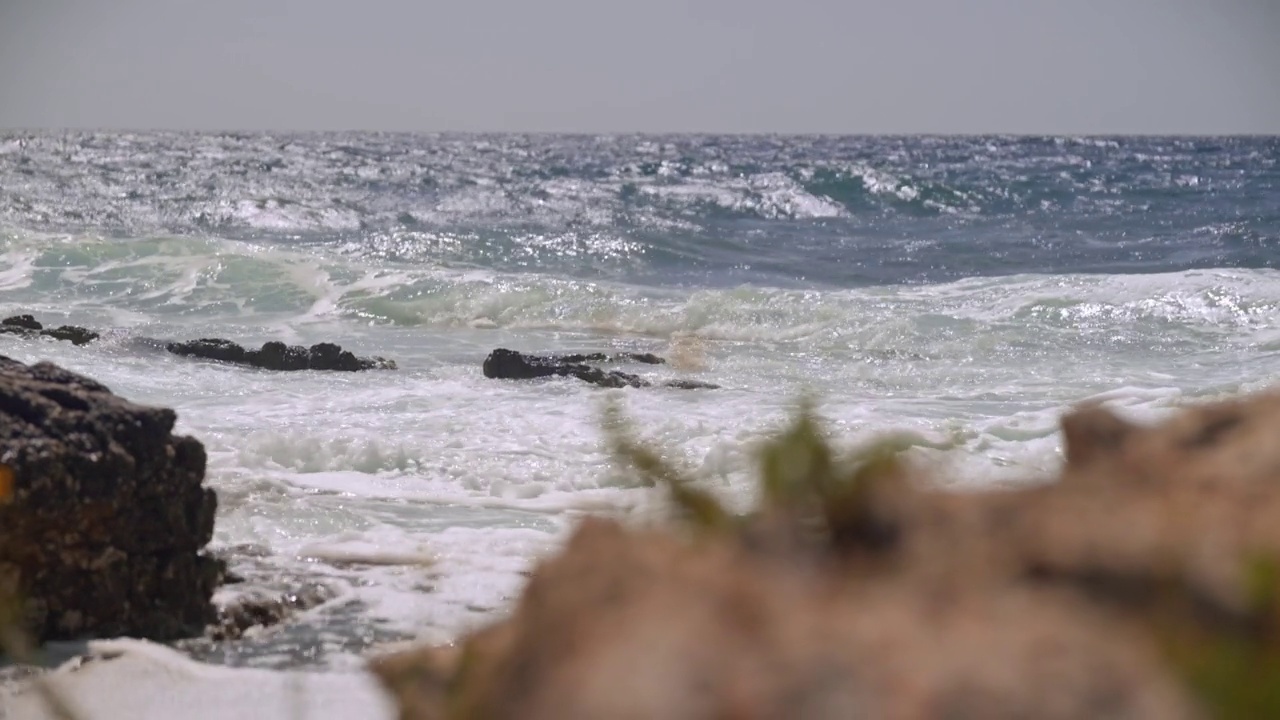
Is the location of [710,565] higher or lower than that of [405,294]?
higher

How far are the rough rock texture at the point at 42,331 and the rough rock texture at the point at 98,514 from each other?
7.74 m

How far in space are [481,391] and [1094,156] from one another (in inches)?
1453

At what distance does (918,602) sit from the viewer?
921mm

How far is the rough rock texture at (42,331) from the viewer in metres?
11.1

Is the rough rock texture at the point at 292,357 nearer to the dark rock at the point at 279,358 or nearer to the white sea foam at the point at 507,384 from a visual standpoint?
the dark rock at the point at 279,358

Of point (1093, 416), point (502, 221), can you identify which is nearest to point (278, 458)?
point (1093, 416)

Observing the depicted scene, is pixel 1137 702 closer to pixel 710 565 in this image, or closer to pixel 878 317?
pixel 710 565

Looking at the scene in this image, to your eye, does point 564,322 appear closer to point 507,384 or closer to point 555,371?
point 555,371

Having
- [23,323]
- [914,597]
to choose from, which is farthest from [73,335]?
[914,597]

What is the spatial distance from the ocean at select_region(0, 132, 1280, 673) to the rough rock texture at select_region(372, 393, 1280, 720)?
328mm

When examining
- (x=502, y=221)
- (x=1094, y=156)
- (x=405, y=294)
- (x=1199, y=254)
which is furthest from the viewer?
(x=1094, y=156)

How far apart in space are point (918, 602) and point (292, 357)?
9790mm

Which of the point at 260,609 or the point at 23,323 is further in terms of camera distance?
the point at 23,323

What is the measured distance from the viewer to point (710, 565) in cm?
99
